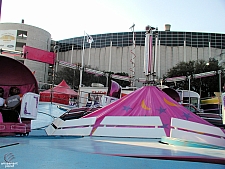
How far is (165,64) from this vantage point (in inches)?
1590

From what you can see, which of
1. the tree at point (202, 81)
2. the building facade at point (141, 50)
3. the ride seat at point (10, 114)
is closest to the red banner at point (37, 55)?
the ride seat at point (10, 114)

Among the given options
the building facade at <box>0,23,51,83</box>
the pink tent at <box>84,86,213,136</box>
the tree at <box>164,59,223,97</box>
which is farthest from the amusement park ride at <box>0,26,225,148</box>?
the building facade at <box>0,23,51,83</box>

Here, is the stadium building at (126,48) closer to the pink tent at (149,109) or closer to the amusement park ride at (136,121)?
the pink tent at (149,109)

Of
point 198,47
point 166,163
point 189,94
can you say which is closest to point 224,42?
point 198,47

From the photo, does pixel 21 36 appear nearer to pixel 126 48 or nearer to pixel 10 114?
pixel 126 48

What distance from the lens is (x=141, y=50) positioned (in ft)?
→ 130

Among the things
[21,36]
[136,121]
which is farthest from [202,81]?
[21,36]

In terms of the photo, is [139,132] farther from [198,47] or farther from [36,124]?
[198,47]

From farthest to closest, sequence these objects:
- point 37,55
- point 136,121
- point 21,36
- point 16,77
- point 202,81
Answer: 1. point 21,36
2. point 202,81
3. point 37,55
4. point 16,77
5. point 136,121

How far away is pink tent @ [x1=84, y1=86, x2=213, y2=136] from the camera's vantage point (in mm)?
5031

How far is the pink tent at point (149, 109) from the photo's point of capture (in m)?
5.03

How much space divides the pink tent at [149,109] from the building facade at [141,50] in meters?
32.9

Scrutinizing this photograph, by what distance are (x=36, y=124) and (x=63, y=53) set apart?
1594 inches

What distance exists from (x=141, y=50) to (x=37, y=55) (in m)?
32.5
